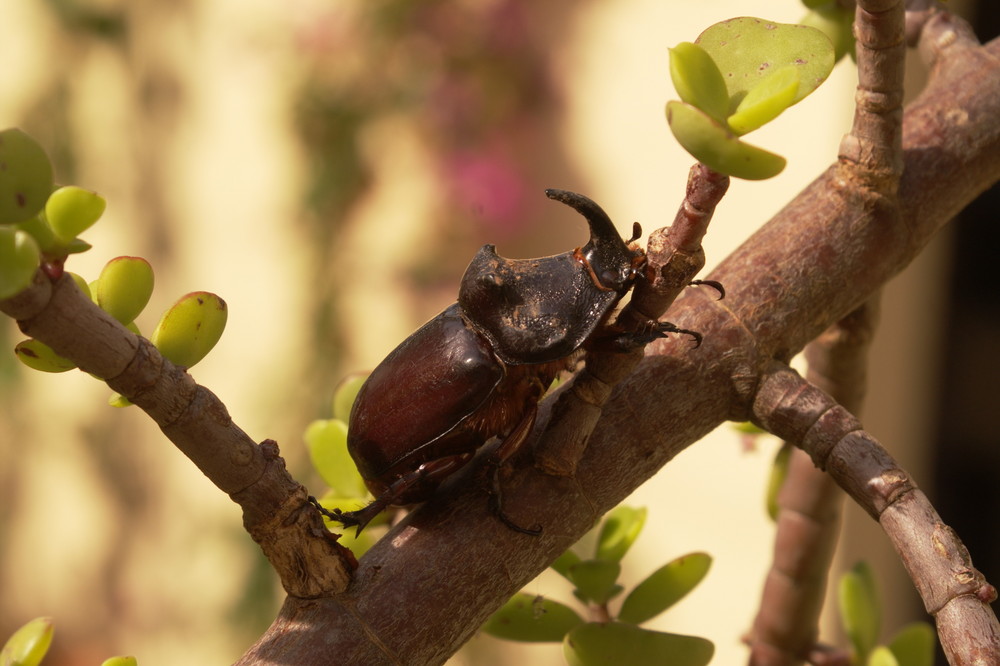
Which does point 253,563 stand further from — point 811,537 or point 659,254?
point 659,254

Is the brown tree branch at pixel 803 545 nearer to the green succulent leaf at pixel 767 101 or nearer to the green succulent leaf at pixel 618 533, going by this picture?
A: the green succulent leaf at pixel 618 533

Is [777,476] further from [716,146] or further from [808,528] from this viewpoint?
[716,146]

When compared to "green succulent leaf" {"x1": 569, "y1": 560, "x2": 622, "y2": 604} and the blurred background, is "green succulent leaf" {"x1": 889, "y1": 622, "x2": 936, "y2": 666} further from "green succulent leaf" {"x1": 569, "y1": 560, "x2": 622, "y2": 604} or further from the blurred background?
the blurred background

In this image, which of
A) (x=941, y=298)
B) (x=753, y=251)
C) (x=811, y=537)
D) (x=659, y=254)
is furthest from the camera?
(x=941, y=298)

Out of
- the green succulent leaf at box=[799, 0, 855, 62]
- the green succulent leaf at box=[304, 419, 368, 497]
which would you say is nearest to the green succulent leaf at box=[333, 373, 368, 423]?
the green succulent leaf at box=[304, 419, 368, 497]

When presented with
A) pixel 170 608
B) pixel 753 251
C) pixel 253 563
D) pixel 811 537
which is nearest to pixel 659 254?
pixel 753 251
